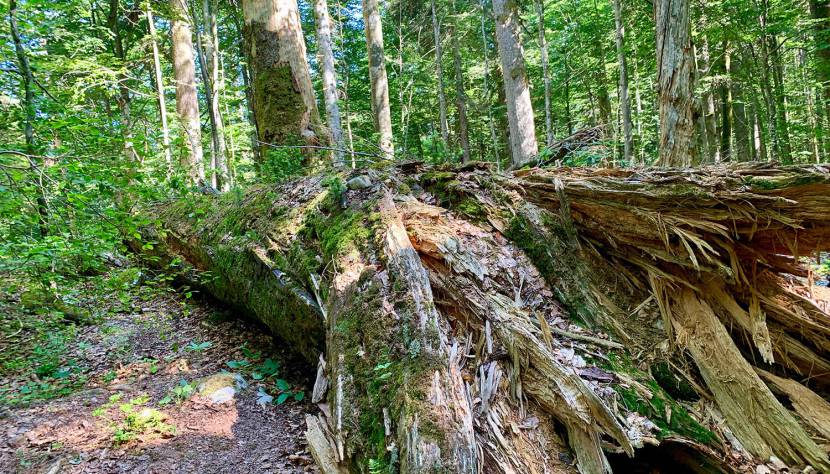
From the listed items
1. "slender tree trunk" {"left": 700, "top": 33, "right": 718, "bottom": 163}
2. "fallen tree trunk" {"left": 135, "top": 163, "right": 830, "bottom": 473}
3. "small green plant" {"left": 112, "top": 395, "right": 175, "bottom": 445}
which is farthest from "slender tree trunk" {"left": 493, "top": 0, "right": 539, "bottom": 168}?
"slender tree trunk" {"left": 700, "top": 33, "right": 718, "bottom": 163}

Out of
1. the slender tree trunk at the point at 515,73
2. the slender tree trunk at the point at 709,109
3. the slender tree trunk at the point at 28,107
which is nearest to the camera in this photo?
the slender tree trunk at the point at 28,107

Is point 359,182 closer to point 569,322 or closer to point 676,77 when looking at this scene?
point 569,322

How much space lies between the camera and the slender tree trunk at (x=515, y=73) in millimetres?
8391

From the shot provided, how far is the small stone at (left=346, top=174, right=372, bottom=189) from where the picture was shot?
3941 millimetres

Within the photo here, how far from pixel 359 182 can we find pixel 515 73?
19.5 ft

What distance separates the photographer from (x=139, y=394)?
3795mm

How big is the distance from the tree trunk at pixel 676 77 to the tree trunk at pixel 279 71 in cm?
494

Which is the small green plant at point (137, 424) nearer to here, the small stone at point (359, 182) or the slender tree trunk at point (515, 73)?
the small stone at point (359, 182)

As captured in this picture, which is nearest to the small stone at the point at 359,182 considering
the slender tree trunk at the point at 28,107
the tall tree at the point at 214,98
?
the slender tree trunk at the point at 28,107

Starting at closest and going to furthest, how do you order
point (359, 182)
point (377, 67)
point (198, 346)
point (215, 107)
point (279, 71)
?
1. point (359, 182)
2. point (198, 346)
3. point (279, 71)
4. point (215, 107)
5. point (377, 67)

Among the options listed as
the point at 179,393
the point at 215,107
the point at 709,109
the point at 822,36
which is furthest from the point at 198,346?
the point at 709,109

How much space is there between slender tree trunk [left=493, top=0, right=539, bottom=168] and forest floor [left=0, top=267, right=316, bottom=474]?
6.42 meters

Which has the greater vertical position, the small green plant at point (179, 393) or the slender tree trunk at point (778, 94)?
the slender tree trunk at point (778, 94)

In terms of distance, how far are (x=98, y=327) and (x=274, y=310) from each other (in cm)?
289
